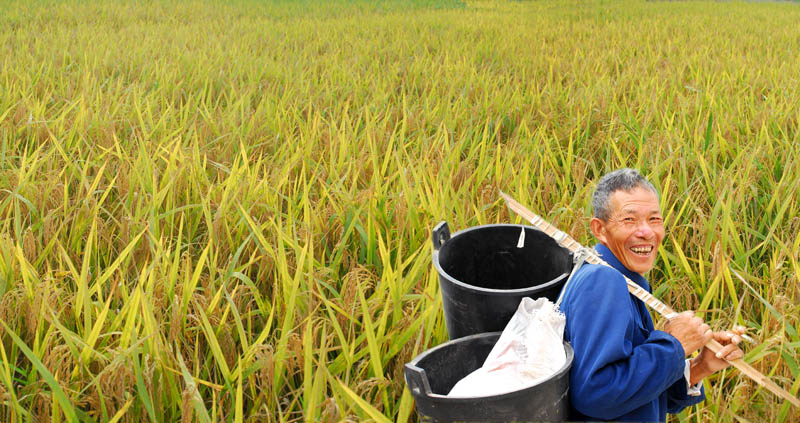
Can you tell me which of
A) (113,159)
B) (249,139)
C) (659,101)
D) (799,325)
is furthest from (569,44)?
(799,325)

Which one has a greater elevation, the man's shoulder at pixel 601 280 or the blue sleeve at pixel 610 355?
the man's shoulder at pixel 601 280

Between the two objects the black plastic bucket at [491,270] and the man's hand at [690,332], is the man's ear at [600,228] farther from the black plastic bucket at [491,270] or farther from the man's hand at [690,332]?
the man's hand at [690,332]

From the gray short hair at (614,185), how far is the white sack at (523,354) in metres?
0.22

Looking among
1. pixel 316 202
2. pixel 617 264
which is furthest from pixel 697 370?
pixel 316 202

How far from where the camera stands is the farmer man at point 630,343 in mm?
792

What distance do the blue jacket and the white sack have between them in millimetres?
31

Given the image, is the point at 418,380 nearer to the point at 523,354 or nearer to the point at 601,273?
the point at 523,354

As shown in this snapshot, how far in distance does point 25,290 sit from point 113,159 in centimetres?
116

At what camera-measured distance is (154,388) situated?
3.56 ft

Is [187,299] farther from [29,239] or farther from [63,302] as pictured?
[29,239]

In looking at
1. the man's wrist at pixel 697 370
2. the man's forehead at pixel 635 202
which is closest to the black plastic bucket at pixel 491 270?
the man's forehead at pixel 635 202

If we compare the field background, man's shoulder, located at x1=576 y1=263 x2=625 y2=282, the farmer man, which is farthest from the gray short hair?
the field background

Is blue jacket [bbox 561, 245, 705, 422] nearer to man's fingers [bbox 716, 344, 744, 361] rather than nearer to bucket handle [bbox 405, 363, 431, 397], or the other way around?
man's fingers [bbox 716, 344, 744, 361]

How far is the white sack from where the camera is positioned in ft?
2.56
